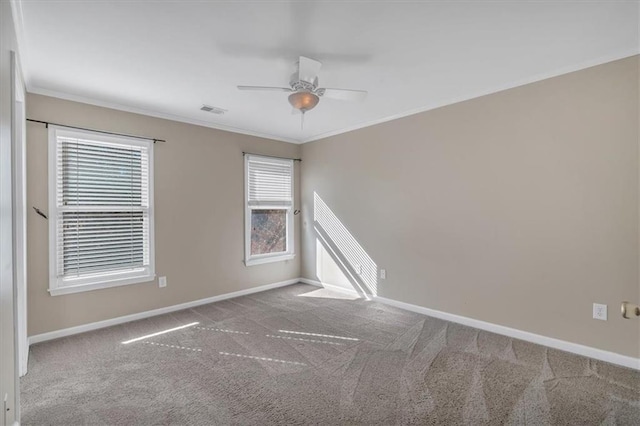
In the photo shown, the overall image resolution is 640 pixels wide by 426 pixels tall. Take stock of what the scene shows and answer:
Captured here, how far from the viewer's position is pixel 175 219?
3906mm

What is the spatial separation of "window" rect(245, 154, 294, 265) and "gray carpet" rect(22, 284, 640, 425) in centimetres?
156

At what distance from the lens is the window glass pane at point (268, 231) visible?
188 inches

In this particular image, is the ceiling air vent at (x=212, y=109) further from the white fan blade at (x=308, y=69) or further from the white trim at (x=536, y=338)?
the white trim at (x=536, y=338)

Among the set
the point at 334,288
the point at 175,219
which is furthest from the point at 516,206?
the point at 175,219

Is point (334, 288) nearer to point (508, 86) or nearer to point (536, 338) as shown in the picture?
point (536, 338)

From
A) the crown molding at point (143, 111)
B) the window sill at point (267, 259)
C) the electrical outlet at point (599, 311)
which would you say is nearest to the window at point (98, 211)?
the crown molding at point (143, 111)

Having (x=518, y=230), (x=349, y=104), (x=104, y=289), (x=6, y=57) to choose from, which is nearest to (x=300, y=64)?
(x=349, y=104)

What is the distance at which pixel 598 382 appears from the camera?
2.25m

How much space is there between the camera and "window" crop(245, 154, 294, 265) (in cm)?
468

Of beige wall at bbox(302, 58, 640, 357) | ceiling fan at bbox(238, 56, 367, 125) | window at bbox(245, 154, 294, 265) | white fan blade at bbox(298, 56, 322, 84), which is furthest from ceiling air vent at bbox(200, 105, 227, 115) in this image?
beige wall at bbox(302, 58, 640, 357)

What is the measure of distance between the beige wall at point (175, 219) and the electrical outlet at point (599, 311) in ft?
12.7

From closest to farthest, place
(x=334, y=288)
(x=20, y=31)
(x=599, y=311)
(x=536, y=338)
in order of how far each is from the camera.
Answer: (x=20, y=31) < (x=599, y=311) < (x=536, y=338) < (x=334, y=288)

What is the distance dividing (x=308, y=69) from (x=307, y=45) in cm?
18

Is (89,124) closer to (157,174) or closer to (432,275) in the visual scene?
(157,174)
